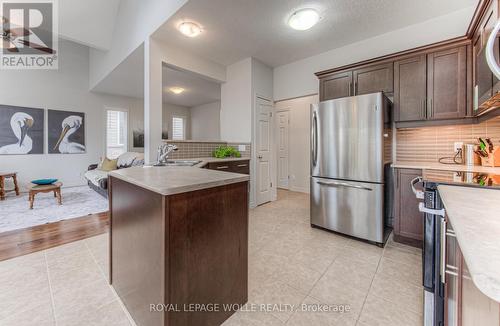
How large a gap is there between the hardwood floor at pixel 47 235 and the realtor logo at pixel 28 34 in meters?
3.60

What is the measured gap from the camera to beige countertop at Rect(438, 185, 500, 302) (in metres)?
0.37

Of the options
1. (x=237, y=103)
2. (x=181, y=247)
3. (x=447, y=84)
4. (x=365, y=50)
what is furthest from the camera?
(x=237, y=103)

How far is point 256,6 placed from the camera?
7.64 feet

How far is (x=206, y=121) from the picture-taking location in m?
7.56

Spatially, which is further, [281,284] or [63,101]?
[63,101]

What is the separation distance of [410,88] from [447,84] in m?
0.31

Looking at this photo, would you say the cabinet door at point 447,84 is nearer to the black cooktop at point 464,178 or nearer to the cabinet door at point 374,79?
the cabinet door at point 374,79

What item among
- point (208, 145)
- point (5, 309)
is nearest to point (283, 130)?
point (208, 145)

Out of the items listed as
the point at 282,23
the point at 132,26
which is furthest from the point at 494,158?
the point at 132,26

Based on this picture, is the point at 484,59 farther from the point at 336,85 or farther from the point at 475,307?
the point at 475,307

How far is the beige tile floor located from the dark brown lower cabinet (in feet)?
3.59

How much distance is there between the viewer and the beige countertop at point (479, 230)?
37 cm

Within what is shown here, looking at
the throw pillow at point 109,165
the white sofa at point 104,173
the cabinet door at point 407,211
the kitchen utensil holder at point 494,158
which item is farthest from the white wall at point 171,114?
the kitchen utensil holder at point 494,158

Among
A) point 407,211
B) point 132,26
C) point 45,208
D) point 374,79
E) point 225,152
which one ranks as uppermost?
point 132,26
